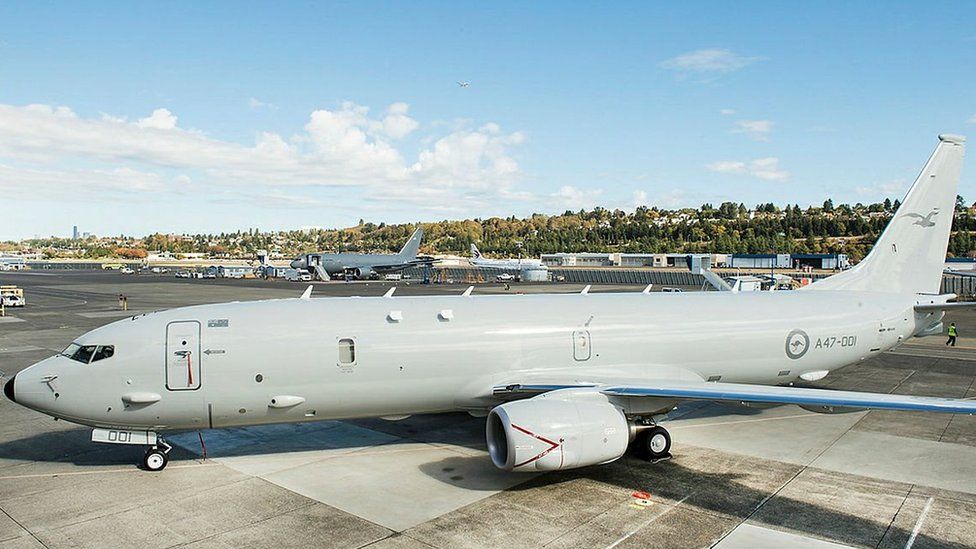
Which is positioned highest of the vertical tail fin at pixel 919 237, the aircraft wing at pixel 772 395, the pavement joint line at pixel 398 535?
the vertical tail fin at pixel 919 237

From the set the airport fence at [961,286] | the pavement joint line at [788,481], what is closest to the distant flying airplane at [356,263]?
the airport fence at [961,286]

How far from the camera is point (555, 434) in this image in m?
12.5

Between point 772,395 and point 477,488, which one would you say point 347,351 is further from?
point 772,395

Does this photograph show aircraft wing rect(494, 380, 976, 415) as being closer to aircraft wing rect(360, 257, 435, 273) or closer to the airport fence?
the airport fence

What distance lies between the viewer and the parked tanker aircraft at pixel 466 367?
13117 millimetres

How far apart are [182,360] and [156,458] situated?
2.52m

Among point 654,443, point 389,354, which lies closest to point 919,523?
point 654,443

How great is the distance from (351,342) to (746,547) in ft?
29.0

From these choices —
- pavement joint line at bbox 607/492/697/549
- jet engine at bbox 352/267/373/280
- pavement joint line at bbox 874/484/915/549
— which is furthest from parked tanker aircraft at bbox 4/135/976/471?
jet engine at bbox 352/267/373/280

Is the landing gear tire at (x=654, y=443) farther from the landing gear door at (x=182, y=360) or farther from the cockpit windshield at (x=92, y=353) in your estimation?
the cockpit windshield at (x=92, y=353)

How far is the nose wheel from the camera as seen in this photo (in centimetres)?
1427

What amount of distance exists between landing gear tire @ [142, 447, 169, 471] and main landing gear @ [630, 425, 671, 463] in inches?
423

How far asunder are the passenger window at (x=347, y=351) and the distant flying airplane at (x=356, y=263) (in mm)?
94554

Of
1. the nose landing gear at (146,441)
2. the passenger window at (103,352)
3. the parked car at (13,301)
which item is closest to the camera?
the passenger window at (103,352)
